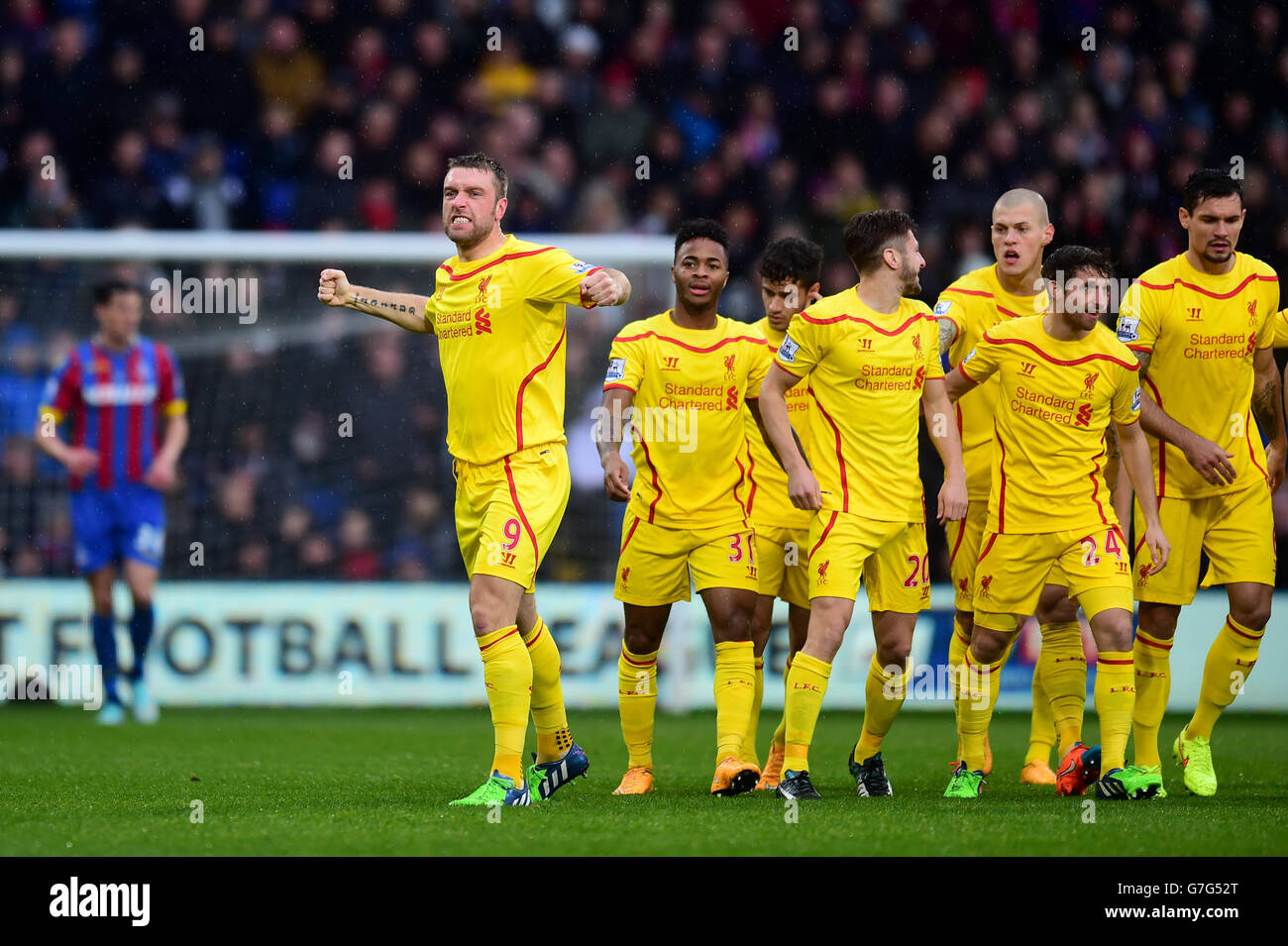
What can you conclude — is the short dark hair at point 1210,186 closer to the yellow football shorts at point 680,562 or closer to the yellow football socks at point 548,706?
the yellow football shorts at point 680,562

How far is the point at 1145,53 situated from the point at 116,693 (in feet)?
31.7

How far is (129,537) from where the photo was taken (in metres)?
10.1

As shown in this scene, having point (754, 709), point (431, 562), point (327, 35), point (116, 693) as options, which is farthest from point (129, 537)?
point (327, 35)

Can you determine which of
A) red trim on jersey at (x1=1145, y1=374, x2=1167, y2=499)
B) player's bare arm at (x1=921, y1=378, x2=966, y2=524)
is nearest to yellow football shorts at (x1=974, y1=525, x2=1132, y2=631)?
player's bare arm at (x1=921, y1=378, x2=966, y2=524)

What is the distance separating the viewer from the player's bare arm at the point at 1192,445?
6590mm

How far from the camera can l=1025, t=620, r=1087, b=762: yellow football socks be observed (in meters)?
6.98

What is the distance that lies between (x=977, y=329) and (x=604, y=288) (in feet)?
6.89

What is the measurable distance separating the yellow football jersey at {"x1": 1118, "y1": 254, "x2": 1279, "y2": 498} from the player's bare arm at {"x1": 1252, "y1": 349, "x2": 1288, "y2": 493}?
0.19 meters

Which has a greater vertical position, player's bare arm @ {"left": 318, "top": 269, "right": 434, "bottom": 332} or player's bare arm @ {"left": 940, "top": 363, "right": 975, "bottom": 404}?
player's bare arm @ {"left": 318, "top": 269, "right": 434, "bottom": 332}

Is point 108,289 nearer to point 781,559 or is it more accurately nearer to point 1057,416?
point 781,559

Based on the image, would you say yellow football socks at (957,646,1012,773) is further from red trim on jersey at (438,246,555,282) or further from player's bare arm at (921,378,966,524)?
red trim on jersey at (438,246,555,282)

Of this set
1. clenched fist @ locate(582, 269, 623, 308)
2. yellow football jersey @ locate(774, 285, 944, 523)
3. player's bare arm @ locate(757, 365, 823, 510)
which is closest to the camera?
clenched fist @ locate(582, 269, 623, 308)
